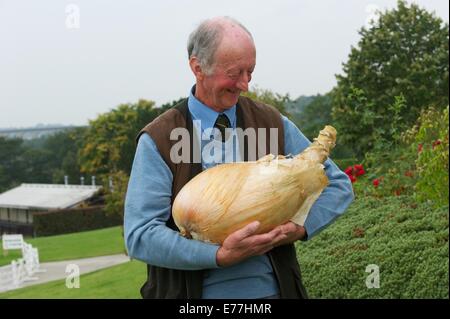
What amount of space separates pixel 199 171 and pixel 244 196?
242mm

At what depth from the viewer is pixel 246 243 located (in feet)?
6.33

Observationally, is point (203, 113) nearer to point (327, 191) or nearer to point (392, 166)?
point (327, 191)

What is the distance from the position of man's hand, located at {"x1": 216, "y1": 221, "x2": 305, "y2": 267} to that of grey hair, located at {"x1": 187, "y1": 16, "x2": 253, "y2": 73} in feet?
1.69

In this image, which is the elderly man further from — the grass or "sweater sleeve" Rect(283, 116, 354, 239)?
the grass

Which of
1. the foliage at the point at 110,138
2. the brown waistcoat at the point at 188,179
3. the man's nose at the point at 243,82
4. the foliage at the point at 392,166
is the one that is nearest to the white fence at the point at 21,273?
the foliage at the point at 392,166

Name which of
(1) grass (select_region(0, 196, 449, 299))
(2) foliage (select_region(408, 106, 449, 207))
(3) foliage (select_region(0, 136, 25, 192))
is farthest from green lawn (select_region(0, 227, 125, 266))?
(3) foliage (select_region(0, 136, 25, 192))

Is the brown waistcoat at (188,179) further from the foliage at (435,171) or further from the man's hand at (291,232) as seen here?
the foliage at (435,171)

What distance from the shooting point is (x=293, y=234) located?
6.86ft

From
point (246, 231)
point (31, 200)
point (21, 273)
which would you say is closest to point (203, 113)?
point (246, 231)
